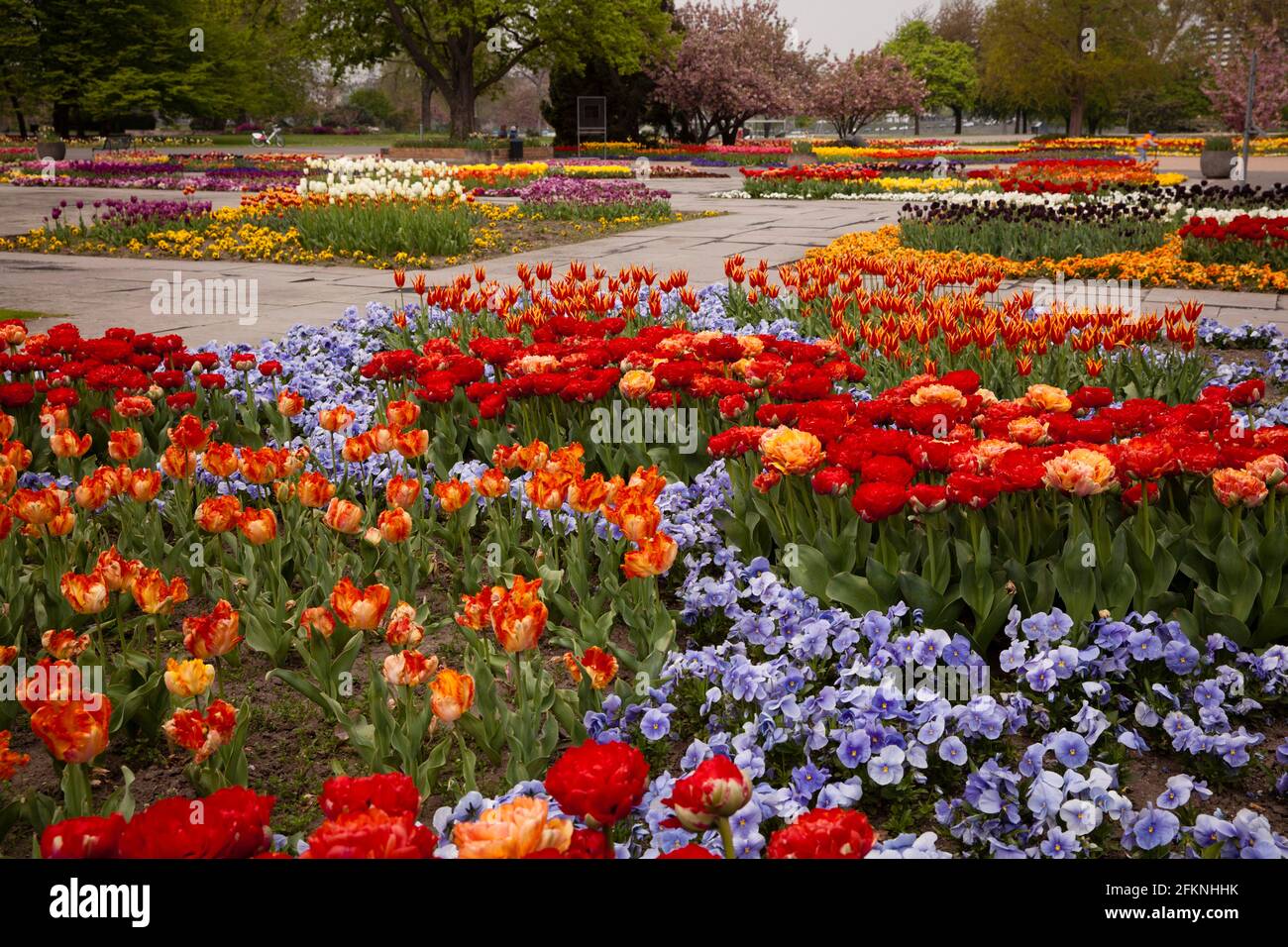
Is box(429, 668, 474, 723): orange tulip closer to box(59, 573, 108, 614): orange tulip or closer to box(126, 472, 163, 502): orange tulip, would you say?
box(59, 573, 108, 614): orange tulip

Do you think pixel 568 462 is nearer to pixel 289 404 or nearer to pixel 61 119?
pixel 289 404

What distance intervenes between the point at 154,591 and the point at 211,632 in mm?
273

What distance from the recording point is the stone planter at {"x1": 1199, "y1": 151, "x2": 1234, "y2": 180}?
24.0 m

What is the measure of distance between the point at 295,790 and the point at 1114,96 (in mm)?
51445

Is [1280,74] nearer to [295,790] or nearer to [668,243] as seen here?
[668,243]

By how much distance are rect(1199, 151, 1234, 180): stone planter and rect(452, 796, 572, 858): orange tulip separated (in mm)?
27310

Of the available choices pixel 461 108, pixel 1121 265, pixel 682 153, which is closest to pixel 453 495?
pixel 1121 265

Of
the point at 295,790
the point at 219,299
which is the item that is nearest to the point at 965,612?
the point at 295,790

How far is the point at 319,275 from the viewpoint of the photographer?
9656mm

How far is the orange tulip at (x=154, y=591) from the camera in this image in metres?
2.31

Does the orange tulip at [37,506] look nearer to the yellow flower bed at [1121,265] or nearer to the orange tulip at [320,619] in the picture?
the orange tulip at [320,619]

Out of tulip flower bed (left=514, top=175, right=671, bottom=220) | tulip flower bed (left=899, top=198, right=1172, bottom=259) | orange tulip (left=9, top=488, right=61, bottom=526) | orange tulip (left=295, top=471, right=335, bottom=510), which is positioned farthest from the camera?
tulip flower bed (left=514, top=175, right=671, bottom=220)

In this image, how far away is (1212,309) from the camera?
25.0 feet

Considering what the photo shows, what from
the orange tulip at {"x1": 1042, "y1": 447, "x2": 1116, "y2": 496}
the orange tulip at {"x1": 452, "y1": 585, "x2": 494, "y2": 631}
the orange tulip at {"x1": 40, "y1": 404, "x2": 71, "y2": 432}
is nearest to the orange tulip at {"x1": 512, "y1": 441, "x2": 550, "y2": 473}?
the orange tulip at {"x1": 452, "y1": 585, "x2": 494, "y2": 631}
